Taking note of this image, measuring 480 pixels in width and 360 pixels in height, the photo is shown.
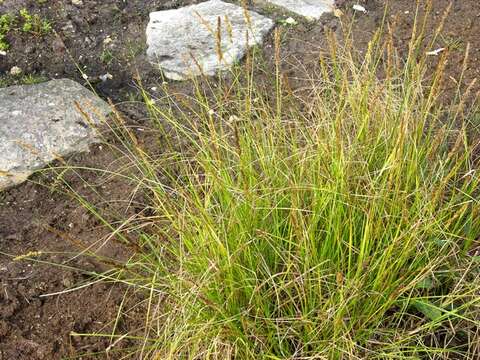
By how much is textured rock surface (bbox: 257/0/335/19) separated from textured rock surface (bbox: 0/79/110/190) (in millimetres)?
1419

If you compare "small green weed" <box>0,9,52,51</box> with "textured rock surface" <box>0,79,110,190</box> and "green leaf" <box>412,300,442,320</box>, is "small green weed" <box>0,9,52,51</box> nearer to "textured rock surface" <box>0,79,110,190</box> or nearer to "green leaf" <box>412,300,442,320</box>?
"textured rock surface" <box>0,79,110,190</box>

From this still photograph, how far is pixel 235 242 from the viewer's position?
6.97ft

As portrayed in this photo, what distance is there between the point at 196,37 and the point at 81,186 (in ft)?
4.30

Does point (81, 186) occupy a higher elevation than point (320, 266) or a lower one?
lower

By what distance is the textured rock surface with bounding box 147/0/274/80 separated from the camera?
144 inches

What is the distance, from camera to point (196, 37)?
387 cm

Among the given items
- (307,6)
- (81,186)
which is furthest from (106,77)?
(307,6)

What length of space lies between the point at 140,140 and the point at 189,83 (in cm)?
61

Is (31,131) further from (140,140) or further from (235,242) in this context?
(235,242)

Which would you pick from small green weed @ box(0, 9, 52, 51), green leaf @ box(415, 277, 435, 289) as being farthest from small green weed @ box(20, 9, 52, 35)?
green leaf @ box(415, 277, 435, 289)

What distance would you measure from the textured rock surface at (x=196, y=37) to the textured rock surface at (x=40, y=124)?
514 millimetres

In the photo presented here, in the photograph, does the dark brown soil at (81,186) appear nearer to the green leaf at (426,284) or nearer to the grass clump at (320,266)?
the grass clump at (320,266)

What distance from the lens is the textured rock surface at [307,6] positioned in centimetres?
409

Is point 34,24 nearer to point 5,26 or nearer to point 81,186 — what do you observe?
point 5,26
